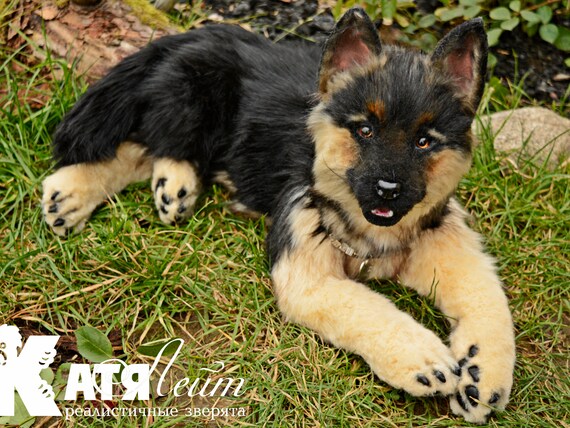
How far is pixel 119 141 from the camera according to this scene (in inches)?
215

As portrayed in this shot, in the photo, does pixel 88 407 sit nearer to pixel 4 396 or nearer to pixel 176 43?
pixel 4 396

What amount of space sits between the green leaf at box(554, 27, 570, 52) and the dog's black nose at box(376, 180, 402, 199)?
10.8 feet

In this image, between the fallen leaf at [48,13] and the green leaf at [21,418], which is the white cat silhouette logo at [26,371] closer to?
the green leaf at [21,418]

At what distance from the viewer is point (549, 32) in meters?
6.49

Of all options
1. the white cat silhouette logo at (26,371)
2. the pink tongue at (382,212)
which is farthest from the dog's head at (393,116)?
the white cat silhouette logo at (26,371)

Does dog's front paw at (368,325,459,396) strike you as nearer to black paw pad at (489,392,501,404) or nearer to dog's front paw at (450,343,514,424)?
dog's front paw at (450,343,514,424)

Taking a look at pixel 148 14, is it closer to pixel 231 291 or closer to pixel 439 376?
pixel 231 291

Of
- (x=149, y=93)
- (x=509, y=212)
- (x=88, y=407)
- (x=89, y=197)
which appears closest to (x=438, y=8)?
(x=509, y=212)

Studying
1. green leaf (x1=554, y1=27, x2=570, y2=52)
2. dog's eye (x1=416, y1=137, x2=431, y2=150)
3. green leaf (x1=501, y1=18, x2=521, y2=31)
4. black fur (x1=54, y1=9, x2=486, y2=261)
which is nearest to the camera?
dog's eye (x1=416, y1=137, x2=431, y2=150)

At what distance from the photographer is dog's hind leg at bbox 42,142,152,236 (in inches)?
204

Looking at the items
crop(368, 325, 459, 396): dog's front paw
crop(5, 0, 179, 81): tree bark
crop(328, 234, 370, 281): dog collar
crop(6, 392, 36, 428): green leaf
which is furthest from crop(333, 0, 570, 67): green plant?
crop(6, 392, 36, 428): green leaf

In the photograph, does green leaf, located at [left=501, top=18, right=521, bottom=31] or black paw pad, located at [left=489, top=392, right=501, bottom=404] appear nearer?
black paw pad, located at [left=489, top=392, right=501, bottom=404]

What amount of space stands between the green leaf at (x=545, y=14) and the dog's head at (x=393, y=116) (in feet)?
8.53

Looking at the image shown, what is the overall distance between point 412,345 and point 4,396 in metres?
2.11
